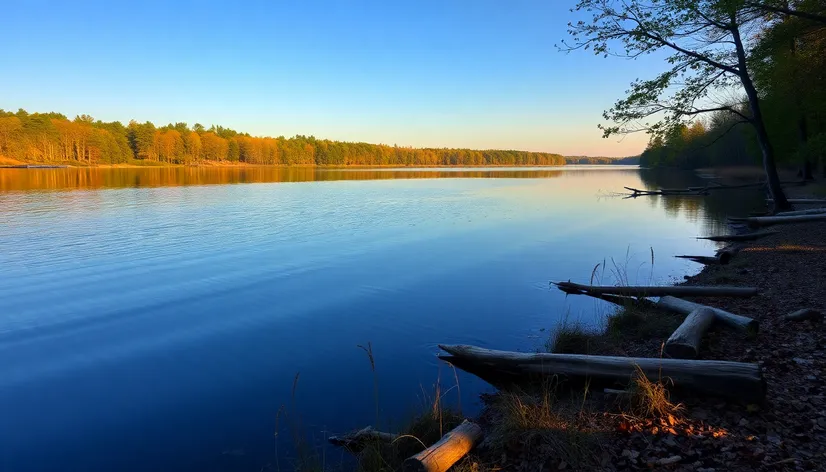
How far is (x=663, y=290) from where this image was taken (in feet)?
34.9

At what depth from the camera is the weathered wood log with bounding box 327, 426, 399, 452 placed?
197 inches

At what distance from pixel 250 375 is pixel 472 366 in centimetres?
336

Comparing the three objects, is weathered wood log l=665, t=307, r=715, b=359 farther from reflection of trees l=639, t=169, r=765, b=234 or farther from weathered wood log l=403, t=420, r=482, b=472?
reflection of trees l=639, t=169, r=765, b=234

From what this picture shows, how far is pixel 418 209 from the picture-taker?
31078 mm

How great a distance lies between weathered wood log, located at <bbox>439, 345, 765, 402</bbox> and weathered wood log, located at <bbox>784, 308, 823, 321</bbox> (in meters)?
3.18

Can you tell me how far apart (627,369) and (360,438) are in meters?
3.22

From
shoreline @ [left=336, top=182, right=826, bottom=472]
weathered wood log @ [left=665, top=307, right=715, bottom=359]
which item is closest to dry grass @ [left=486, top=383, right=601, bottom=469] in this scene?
shoreline @ [left=336, top=182, right=826, bottom=472]

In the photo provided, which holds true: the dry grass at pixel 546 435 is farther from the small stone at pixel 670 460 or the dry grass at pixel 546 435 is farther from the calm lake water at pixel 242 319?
the calm lake water at pixel 242 319

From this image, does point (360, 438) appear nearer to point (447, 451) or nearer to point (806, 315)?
point (447, 451)

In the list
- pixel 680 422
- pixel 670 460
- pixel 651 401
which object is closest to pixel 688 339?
pixel 651 401

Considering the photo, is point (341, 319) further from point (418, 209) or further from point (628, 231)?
point (418, 209)

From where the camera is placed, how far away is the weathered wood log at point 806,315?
23.3 ft

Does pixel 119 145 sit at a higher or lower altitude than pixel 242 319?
higher

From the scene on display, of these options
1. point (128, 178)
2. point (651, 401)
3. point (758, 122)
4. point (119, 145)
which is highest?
point (119, 145)
